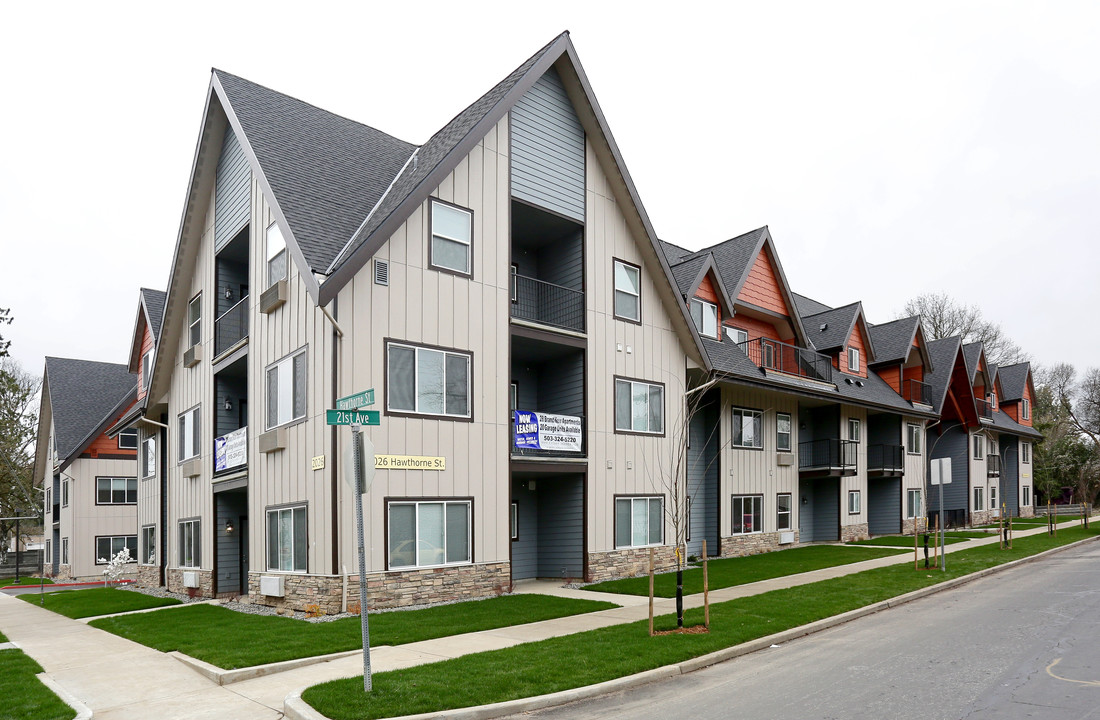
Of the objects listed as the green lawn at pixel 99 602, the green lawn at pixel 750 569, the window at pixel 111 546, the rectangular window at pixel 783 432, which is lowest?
the window at pixel 111 546

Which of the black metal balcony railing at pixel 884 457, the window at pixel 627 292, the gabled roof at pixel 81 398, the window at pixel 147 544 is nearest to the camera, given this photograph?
the window at pixel 627 292

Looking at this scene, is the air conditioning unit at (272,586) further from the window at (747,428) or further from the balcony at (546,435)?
the window at (747,428)

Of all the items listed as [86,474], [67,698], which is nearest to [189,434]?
[67,698]

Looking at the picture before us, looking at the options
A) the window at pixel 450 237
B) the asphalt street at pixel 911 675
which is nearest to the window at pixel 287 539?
the window at pixel 450 237

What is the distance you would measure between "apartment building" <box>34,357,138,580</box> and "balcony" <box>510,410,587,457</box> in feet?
A: 84.5

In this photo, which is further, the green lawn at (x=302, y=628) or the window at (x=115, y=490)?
the window at (x=115, y=490)

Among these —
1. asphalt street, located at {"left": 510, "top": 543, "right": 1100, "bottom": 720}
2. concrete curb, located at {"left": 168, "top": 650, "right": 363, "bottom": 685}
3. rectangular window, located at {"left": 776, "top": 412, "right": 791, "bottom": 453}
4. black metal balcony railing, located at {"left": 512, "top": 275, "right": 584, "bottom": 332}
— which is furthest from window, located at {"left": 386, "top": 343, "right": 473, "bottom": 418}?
rectangular window, located at {"left": 776, "top": 412, "right": 791, "bottom": 453}

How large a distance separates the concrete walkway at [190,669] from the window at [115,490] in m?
23.9

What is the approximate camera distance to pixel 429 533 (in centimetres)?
1681

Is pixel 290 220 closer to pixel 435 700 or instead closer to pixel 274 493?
pixel 274 493

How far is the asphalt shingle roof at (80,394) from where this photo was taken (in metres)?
41.2

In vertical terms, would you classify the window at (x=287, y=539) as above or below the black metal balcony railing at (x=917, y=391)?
below

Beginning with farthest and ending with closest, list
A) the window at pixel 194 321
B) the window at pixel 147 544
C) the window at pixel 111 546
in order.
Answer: the window at pixel 111 546 < the window at pixel 147 544 < the window at pixel 194 321

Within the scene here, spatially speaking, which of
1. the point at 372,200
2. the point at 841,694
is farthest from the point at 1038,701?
the point at 372,200
